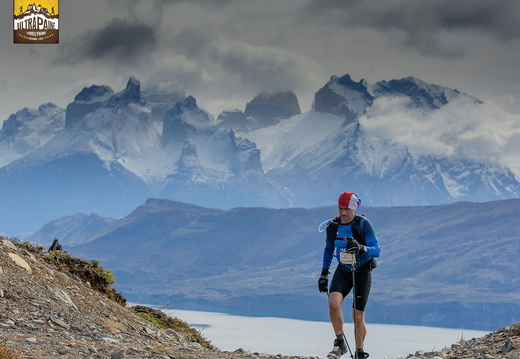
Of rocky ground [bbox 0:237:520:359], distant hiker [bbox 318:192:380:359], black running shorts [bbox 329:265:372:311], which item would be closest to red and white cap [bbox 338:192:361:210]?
distant hiker [bbox 318:192:380:359]

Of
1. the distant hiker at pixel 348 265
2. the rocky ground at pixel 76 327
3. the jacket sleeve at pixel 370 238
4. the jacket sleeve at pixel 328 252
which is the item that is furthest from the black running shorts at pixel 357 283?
the rocky ground at pixel 76 327

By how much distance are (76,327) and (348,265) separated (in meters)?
5.33

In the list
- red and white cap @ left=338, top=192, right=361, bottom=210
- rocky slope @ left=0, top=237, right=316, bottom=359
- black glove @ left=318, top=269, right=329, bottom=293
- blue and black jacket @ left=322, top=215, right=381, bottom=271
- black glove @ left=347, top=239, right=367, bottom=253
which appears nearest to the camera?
rocky slope @ left=0, top=237, right=316, bottom=359

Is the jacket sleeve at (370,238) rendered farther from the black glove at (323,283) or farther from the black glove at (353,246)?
the black glove at (323,283)

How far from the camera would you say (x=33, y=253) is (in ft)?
62.9

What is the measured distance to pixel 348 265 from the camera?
619 inches

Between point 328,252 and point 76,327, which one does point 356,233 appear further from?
point 76,327

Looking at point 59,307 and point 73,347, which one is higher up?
point 59,307

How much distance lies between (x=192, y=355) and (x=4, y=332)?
3.21 metres

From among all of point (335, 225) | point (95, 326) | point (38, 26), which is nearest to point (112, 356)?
point (95, 326)

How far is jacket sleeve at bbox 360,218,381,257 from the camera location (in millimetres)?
15671

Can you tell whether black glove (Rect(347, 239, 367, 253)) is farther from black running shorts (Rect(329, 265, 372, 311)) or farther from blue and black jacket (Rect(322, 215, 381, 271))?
black running shorts (Rect(329, 265, 372, 311))

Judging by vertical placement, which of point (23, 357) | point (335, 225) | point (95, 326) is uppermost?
point (335, 225)

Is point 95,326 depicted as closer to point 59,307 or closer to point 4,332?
point 59,307
